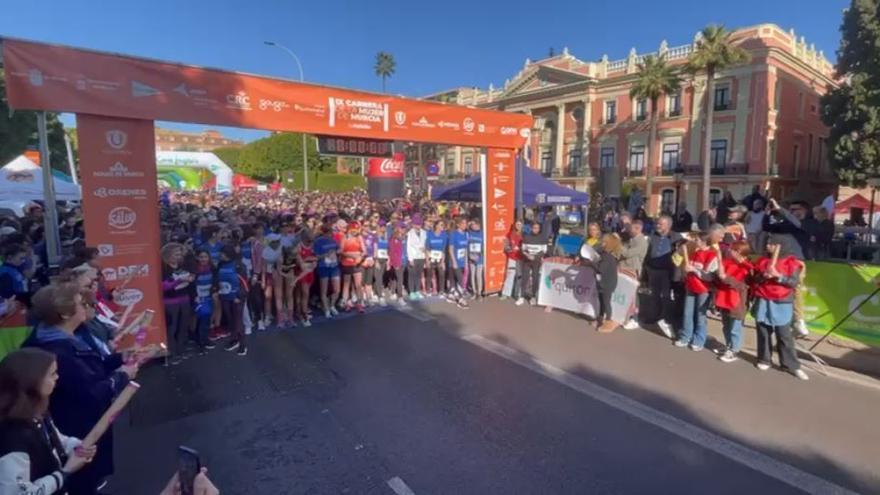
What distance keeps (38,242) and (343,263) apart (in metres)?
5.91

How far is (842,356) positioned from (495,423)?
557 centimetres

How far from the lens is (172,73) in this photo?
6.28 m

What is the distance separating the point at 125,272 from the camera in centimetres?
622

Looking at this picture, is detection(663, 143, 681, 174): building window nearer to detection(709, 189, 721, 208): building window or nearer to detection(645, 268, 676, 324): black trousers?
detection(709, 189, 721, 208): building window

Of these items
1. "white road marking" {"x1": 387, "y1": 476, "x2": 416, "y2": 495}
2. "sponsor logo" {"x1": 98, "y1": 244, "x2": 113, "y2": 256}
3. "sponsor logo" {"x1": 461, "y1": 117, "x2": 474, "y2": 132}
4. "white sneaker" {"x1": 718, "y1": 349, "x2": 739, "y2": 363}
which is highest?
"sponsor logo" {"x1": 461, "y1": 117, "x2": 474, "y2": 132}

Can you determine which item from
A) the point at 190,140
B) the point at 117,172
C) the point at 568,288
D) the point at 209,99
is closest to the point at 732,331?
the point at 568,288

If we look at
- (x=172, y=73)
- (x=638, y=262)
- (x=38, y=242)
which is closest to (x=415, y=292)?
(x=638, y=262)

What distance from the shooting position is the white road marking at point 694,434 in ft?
12.5

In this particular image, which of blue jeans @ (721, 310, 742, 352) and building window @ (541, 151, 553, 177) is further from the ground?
building window @ (541, 151, 553, 177)

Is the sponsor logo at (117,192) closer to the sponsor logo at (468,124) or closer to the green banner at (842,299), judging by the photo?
the sponsor logo at (468,124)

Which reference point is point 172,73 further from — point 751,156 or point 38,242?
point 751,156

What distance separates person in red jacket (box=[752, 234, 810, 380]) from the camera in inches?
233

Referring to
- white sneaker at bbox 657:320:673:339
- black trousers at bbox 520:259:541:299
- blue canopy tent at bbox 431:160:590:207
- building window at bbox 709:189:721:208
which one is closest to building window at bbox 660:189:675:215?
building window at bbox 709:189:721:208

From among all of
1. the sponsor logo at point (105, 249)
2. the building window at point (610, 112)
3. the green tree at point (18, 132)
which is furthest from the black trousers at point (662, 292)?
the building window at point (610, 112)
